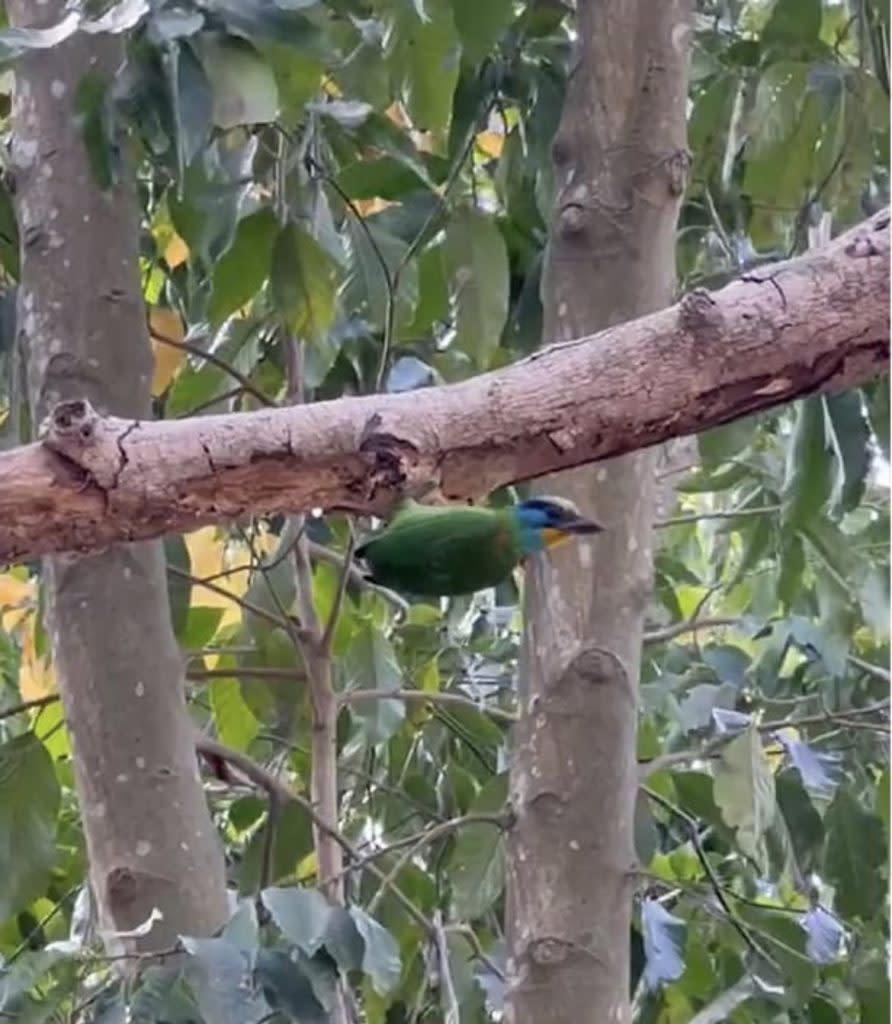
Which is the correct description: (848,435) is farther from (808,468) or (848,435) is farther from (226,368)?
(226,368)

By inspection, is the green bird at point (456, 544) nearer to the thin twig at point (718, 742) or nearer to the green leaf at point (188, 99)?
the green leaf at point (188, 99)

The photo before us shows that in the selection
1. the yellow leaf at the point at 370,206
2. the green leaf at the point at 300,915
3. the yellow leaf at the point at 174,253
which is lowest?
the green leaf at the point at 300,915

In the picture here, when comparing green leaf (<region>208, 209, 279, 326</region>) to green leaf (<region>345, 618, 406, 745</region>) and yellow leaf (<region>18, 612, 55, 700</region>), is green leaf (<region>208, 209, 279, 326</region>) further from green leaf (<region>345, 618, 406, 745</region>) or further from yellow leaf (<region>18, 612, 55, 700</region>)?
yellow leaf (<region>18, 612, 55, 700</region>)

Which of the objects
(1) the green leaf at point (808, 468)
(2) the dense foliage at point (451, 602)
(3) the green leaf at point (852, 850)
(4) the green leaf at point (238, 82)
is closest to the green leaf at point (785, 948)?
(2) the dense foliage at point (451, 602)

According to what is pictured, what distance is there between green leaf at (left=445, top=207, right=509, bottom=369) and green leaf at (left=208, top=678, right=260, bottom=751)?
12.5 inches

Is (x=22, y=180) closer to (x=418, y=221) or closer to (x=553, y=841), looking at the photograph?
(x=418, y=221)

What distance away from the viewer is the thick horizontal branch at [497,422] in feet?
2.24

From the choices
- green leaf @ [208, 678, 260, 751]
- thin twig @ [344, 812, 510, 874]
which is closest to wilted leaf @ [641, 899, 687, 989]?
thin twig @ [344, 812, 510, 874]

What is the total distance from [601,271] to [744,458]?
1.20ft

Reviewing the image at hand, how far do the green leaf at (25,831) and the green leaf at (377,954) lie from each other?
0.23 meters

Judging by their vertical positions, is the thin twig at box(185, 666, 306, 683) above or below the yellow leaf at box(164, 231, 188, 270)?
below

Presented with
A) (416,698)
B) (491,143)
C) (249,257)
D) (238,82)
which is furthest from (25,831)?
(491,143)

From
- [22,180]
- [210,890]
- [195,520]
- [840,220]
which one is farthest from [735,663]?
[195,520]

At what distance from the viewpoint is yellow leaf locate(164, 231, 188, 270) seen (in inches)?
54.0
